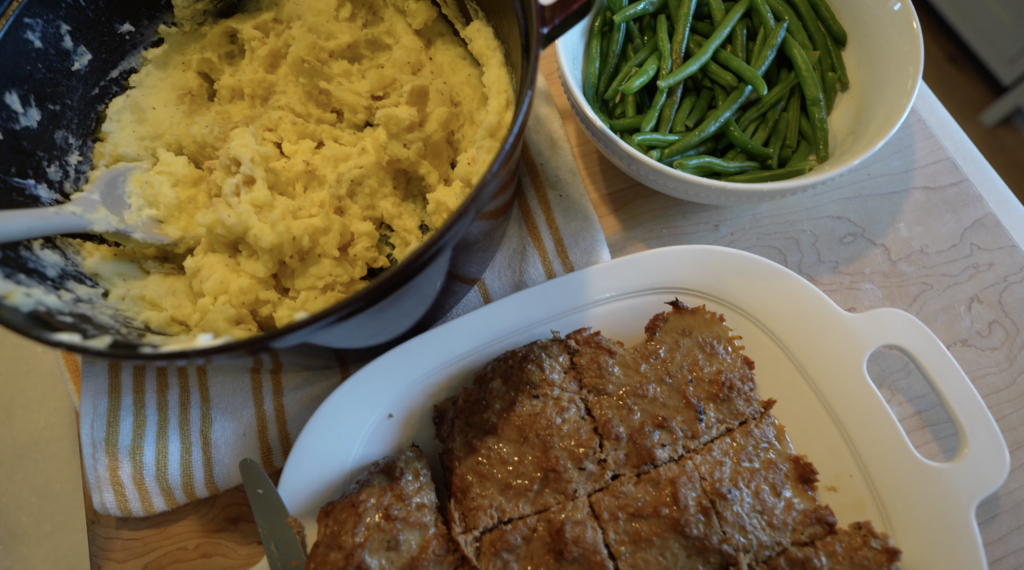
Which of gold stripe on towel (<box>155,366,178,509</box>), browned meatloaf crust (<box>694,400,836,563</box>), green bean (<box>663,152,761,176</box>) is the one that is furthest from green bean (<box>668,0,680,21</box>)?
gold stripe on towel (<box>155,366,178,509</box>)

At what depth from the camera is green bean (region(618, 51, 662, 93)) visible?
1.49 meters

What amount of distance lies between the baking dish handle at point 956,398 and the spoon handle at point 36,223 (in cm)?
180

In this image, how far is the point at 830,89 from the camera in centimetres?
159

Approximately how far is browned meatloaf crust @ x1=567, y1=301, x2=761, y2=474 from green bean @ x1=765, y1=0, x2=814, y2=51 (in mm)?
866

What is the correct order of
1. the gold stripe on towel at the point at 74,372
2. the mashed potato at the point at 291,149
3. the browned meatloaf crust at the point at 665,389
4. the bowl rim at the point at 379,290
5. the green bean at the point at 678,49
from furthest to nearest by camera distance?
1. the green bean at the point at 678,49
2. the gold stripe on towel at the point at 74,372
3. the browned meatloaf crust at the point at 665,389
4. the mashed potato at the point at 291,149
5. the bowl rim at the point at 379,290

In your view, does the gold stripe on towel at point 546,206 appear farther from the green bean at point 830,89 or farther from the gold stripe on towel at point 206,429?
the gold stripe on towel at point 206,429

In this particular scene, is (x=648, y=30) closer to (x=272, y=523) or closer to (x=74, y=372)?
(x=272, y=523)

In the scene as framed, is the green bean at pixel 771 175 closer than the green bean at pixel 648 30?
Yes

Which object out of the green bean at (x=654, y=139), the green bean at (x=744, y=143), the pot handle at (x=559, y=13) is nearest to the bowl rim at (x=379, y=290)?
the pot handle at (x=559, y=13)

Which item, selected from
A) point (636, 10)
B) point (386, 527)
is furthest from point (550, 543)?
point (636, 10)

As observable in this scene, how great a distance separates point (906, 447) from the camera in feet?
4.13

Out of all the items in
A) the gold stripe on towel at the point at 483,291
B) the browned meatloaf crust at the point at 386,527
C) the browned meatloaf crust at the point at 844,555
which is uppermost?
the gold stripe on towel at the point at 483,291

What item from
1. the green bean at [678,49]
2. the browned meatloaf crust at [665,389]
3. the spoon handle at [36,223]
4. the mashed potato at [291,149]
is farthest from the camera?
the green bean at [678,49]

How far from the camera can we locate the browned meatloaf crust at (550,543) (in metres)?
1.17
